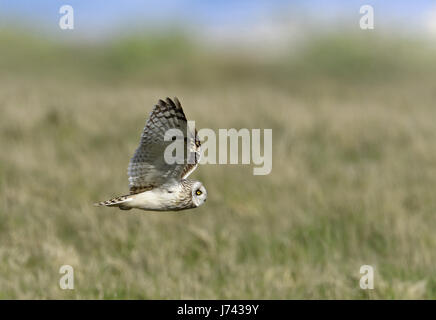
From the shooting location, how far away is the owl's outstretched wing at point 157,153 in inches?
75.0

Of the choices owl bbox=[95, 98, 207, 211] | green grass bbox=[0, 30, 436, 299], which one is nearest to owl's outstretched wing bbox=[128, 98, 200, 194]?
owl bbox=[95, 98, 207, 211]

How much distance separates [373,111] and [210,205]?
9954 mm

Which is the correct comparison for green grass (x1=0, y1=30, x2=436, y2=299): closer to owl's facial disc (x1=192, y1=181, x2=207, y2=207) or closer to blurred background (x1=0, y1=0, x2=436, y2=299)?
blurred background (x1=0, y1=0, x2=436, y2=299)

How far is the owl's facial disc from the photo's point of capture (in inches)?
78.0

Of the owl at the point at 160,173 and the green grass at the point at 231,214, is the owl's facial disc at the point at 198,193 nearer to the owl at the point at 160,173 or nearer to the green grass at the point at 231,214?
the owl at the point at 160,173

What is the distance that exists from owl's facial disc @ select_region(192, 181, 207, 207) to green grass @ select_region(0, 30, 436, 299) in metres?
6.27

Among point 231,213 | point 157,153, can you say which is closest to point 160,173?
point 157,153

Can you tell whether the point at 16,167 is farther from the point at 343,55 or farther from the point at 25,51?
the point at 25,51

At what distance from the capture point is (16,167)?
1255 cm

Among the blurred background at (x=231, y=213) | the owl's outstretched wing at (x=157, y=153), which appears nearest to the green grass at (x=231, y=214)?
the blurred background at (x=231, y=213)

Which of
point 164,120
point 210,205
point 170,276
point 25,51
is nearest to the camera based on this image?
point 164,120
